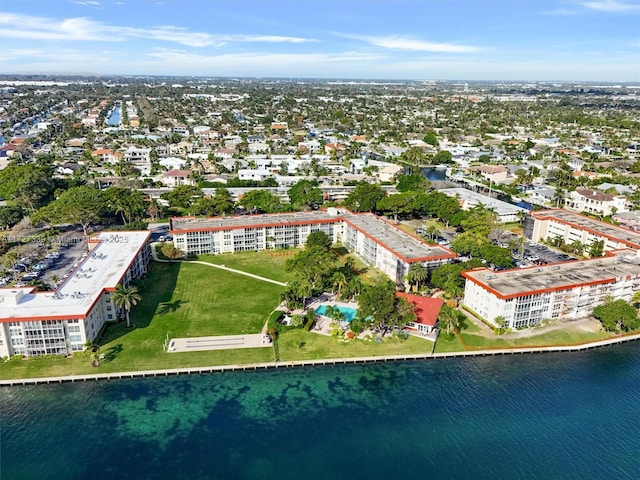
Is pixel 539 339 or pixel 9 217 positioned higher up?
pixel 9 217

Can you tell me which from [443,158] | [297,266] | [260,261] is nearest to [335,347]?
[297,266]

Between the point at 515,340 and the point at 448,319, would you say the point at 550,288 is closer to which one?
the point at 515,340

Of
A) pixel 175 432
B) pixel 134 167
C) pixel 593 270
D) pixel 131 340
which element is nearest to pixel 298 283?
pixel 131 340

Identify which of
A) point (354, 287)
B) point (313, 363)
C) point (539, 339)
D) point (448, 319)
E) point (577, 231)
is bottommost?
point (313, 363)

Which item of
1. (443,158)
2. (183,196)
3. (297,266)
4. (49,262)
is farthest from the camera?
(443,158)

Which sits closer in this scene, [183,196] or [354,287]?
[354,287]

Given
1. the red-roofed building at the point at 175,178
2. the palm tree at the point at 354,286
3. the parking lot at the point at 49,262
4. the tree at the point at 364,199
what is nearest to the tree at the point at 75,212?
the parking lot at the point at 49,262

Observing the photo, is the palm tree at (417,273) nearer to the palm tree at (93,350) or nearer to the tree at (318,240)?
the tree at (318,240)

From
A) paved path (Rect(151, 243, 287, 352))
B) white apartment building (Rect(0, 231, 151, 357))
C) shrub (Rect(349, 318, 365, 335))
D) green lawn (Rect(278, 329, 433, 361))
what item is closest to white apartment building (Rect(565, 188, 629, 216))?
green lawn (Rect(278, 329, 433, 361))
